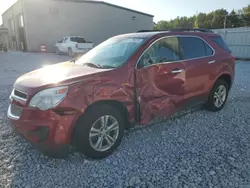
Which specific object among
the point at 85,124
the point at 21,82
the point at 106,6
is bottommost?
the point at 85,124

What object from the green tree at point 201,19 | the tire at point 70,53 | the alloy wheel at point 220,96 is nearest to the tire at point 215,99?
the alloy wheel at point 220,96

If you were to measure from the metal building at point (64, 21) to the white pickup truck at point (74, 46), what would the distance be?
3.65 meters

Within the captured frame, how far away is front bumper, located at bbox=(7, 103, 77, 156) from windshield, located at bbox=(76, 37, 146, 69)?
1.08m

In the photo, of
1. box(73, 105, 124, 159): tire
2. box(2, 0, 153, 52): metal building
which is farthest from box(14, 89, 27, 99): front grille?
box(2, 0, 153, 52): metal building

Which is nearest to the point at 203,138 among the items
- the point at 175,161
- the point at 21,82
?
the point at 175,161

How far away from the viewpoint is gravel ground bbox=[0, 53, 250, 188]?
269 cm

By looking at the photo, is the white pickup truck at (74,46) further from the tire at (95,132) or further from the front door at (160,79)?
the tire at (95,132)

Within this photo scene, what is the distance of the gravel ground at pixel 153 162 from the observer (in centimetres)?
269

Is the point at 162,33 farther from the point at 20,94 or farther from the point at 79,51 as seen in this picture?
the point at 79,51

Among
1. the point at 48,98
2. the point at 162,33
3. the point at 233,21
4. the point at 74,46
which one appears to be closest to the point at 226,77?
the point at 162,33

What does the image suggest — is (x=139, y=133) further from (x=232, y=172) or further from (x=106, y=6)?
(x=106, y=6)

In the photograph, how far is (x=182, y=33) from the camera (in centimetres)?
423

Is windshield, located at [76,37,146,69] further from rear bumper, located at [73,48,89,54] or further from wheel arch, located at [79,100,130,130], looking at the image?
rear bumper, located at [73,48,89,54]

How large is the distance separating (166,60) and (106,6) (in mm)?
23612
